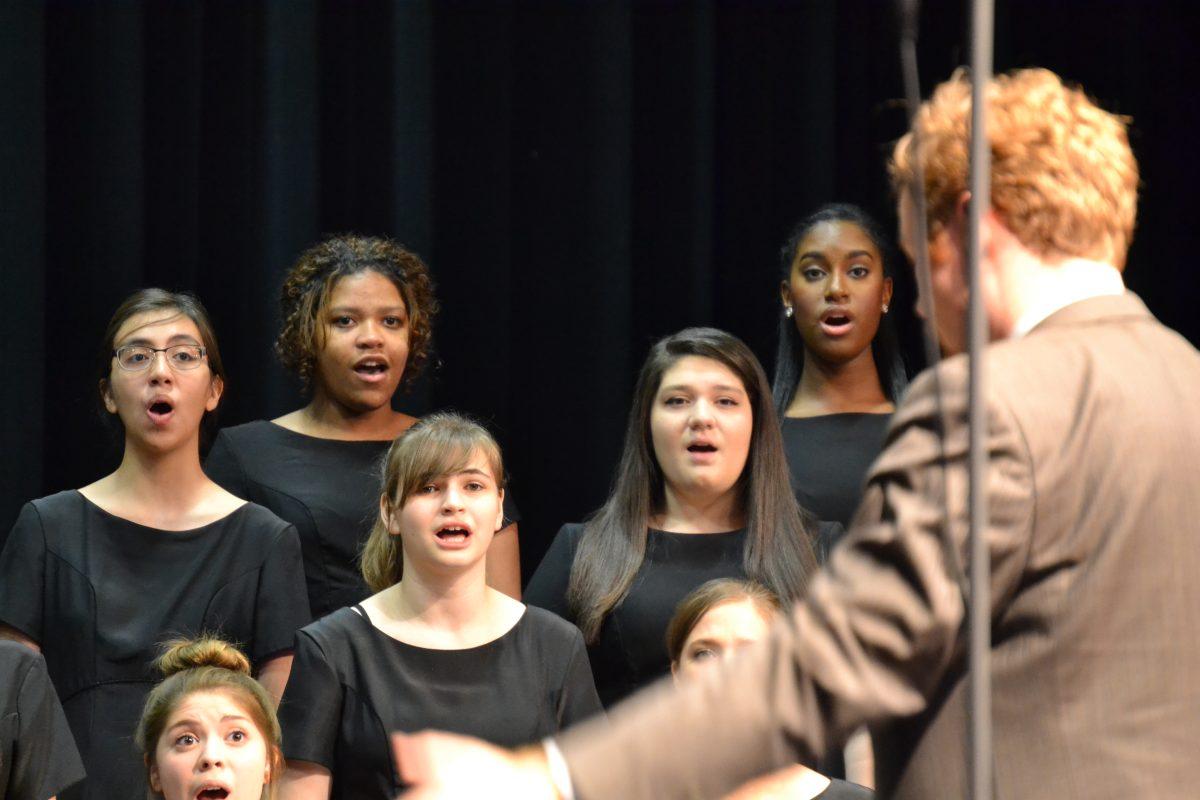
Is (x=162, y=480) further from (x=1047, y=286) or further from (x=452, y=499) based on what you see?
(x=1047, y=286)

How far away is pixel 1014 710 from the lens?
94cm

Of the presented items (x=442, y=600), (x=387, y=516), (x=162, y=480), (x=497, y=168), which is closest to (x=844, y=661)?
(x=442, y=600)

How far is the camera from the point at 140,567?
2.44 meters

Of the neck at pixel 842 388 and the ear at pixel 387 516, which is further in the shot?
the neck at pixel 842 388

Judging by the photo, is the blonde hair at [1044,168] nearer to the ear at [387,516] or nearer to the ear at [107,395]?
the ear at [387,516]

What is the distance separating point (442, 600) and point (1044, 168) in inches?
55.9

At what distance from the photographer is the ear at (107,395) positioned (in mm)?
2580

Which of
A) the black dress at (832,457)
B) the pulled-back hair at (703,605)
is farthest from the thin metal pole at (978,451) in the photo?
the black dress at (832,457)

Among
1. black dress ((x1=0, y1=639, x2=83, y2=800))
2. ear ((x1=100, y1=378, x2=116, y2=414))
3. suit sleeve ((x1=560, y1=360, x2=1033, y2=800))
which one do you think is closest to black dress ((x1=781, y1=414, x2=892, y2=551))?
ear ((x1=100, y1=378, x2=116, y2=414))

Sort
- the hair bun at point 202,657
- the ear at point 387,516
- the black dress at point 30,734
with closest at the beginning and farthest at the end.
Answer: the black dress at point 30,734
the hair bun at point 202,657
the ear at point 387,516

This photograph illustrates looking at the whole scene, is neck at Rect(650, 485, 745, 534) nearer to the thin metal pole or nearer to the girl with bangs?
the girl with bangs

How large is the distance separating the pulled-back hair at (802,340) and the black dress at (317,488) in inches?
19.9

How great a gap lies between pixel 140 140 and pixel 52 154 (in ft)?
0.52

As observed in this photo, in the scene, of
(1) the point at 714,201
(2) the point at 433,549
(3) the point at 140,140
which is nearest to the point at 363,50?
(3) the point at 140,140
